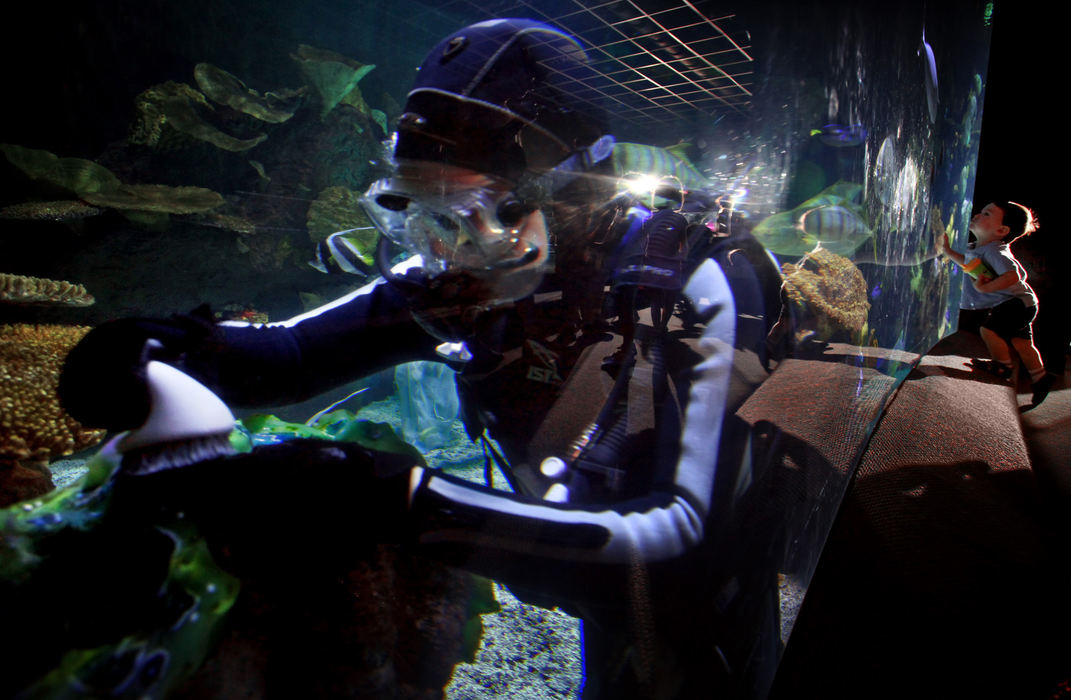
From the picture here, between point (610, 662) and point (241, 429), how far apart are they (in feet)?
1.99

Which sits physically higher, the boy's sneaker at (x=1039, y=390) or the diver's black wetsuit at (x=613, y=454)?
the diver's black wetsuit at (x=613, y=454)

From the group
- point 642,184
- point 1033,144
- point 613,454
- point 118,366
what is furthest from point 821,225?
point 1033,144

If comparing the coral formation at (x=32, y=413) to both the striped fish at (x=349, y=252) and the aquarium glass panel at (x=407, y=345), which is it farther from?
the striped fish at (x=349, y=252)

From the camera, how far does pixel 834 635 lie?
44.6 inches

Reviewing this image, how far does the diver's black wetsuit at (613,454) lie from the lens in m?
0.58

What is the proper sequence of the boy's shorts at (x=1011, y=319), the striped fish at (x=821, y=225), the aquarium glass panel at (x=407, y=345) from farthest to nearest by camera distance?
1. the boy's shorts at (x=1011, y=319)
2. the striped fish at (x=821, y=225)
3. the aquarium glass panel at (x=407, y=345)

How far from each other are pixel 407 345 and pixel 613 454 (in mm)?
454

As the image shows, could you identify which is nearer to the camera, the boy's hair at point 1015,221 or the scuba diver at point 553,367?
the scuba diver at point 553,367

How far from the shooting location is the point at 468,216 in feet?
2.37

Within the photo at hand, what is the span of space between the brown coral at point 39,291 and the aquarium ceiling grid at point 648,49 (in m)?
0.63

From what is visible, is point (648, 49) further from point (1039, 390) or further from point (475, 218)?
point (1039, 390)

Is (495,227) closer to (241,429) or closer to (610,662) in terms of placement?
(241,429)

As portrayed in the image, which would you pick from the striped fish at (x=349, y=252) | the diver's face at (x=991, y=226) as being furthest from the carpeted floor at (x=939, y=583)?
the diver's face at (x=991, y=226)

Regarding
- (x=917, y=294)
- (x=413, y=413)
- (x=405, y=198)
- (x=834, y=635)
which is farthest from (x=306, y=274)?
(x=917, y=294)
